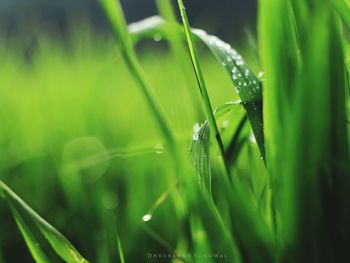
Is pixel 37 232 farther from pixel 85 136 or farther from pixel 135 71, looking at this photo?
pixel 85 136

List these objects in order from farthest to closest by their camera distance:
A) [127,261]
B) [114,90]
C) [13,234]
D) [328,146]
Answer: [114,90], [13,234], [127,261], [328,146]

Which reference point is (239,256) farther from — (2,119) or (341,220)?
(2,119)

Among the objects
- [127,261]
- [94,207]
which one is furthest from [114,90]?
[127,261]

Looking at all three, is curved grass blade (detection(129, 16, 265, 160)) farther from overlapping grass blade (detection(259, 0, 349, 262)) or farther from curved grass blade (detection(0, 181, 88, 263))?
curved grass blade (detection(0, 181, 88, 263))

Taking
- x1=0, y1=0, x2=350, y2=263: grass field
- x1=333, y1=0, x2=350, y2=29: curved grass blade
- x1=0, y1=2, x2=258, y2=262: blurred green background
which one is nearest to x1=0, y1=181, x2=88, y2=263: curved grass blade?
x1=0, y1=0, x2=350, y2=263: grass field

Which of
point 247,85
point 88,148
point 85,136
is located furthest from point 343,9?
point 85,136

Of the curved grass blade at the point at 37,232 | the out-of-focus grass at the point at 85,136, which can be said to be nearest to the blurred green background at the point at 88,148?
the out-of-focus grass at the point at 85,136

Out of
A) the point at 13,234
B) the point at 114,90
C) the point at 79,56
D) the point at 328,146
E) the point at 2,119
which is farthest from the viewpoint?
the point at 114,90

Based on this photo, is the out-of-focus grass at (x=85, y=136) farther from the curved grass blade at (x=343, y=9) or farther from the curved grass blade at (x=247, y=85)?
the curved grass blade at (x=343, y=9)
